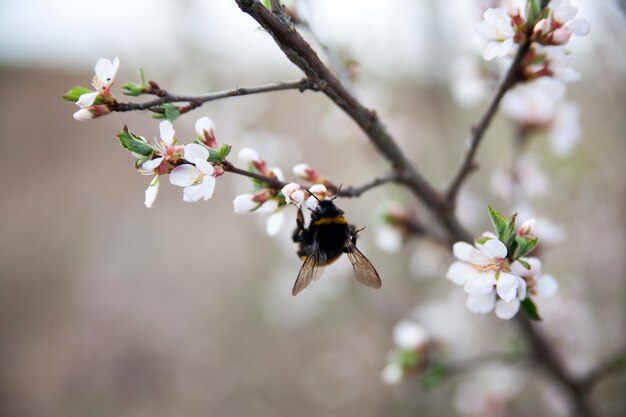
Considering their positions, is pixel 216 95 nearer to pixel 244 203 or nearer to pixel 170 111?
pixel 170 111

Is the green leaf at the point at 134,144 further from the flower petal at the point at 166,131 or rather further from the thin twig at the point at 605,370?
the thin twig at the point at 605,370

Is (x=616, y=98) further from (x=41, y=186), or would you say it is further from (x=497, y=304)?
(x=41, y=186)

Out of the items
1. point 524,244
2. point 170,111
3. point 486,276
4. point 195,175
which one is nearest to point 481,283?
point 486,276

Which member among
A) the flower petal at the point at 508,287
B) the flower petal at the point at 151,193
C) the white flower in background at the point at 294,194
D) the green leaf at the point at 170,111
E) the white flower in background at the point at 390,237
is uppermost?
the green leaf at the point at 170,111

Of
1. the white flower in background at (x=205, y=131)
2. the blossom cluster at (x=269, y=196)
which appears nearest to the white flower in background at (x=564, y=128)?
the blossom cluster at (x=269, y=196)

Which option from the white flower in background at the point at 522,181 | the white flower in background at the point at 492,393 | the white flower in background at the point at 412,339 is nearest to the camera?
the white flower in background at the point at 412,339

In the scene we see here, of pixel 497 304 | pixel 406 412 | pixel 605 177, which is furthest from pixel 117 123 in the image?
pixel 497 304

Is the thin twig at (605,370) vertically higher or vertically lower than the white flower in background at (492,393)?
higher
